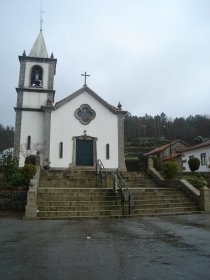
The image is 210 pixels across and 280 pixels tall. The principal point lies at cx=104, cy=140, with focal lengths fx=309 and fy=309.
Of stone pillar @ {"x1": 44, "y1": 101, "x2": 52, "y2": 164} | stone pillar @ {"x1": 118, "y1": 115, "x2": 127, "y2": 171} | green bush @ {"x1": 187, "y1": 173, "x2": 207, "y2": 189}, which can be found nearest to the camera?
green bush @ {"x1": 187, "y1": 173, "x2": 207, "y2": 189}

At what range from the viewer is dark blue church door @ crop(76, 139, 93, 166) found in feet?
79.3

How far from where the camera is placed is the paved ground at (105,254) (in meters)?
4.37

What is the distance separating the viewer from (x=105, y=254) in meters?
5.52

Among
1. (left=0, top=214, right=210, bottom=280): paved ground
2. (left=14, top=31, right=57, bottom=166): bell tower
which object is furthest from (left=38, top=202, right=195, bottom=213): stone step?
(left=14, top=31, right=57, bottom=166): bell tower

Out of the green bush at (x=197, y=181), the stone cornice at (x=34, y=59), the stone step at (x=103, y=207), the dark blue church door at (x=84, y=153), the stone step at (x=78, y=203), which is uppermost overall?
the stone cornice at (x=34, y=59)

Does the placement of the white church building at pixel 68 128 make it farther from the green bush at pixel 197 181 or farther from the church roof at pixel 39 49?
the green bush at pixel 197 181

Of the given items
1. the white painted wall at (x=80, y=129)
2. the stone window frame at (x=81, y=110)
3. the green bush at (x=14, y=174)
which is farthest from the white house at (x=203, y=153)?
the green bush at (x=14, y=174)

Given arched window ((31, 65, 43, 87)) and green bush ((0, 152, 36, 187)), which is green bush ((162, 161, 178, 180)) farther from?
arched window ((31, 65, 43, 87))

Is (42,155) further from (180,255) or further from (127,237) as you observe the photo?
(180,255)

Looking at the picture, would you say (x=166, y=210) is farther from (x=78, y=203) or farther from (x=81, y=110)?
(x=81, y=110)

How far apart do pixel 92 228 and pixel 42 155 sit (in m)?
15.7

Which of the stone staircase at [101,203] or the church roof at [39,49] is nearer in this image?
the stone staircase at [101,203]

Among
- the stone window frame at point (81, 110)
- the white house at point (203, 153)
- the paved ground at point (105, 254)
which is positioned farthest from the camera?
the white house at point (203, 153)

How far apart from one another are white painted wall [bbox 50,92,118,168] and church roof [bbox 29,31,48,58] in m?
6.17
